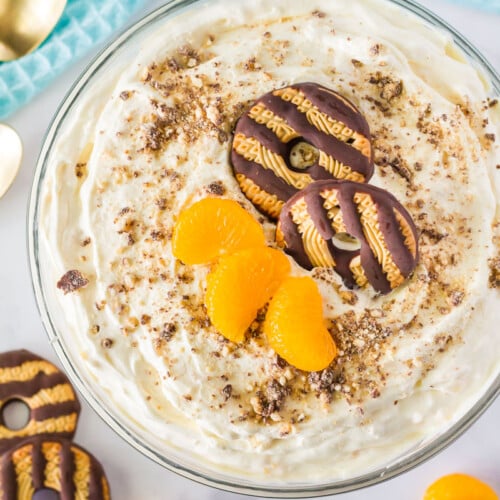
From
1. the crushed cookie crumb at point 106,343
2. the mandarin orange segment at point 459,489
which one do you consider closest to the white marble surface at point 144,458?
the mandarin orange segment at point 459,489

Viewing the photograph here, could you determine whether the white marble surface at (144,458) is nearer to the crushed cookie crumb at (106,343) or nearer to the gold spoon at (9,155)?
the gold spoon at (9,155)

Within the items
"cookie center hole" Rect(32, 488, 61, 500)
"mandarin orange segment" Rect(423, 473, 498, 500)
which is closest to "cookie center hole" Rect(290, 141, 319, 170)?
"mandarin orange segment" Rect(423, 473, 498, 500)

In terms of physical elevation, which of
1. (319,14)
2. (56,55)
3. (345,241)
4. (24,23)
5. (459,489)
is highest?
(24,23)

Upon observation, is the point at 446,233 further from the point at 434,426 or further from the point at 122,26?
the point at 122,26

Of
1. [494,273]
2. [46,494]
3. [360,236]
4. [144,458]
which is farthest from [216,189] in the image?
[46,494]

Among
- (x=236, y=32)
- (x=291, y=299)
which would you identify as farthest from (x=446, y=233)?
(x=236, y=32)

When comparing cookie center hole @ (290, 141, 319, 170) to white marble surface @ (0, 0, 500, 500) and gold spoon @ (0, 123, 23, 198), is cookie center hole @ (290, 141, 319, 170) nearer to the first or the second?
white marble surface @ (0, 0, 500, 500)

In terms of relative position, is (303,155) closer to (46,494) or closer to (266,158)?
(266,158)
